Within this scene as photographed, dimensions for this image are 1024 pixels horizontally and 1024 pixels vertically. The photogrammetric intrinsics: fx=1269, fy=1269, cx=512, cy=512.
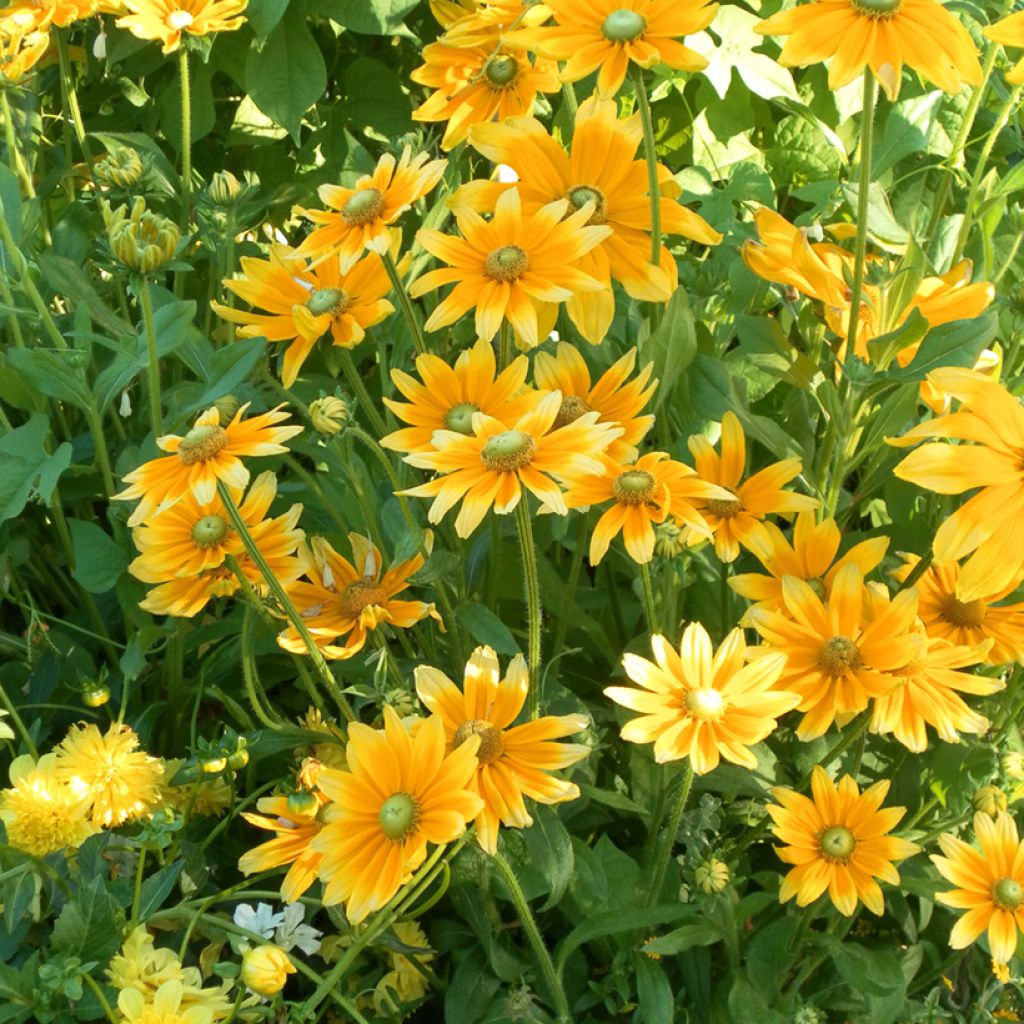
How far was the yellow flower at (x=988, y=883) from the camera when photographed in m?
0.92

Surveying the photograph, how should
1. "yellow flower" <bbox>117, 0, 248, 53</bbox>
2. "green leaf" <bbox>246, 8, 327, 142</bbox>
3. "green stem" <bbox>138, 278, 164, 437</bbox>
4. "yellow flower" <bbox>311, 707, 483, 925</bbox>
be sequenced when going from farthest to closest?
"green leaf" <bbox>246, 8, 327, 142</bbox> → "yellow flower" <bbox>117, 0, 248, 53</bbox> → "green stem" <bbox>138, 278, 164, 437</bbox> → "yellow flower" <bbox>311, 707, 483, 925</bbox>

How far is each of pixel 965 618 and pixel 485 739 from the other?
0.42m

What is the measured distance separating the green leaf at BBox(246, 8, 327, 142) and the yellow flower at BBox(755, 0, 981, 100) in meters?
0.87

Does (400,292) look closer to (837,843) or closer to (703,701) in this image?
(703,701)

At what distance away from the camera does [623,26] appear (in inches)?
35.0

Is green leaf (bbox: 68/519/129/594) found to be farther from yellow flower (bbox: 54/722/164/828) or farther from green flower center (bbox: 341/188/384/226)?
green flower center (bbox: 341/188/384/226)

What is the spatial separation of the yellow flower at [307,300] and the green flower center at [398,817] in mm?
396

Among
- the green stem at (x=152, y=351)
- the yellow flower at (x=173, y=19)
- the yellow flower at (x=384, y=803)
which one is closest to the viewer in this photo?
the yellow flower at (x=384, y=803)

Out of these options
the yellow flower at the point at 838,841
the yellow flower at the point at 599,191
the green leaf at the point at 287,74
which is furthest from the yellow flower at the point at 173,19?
the yellow flower at the point at 838,841

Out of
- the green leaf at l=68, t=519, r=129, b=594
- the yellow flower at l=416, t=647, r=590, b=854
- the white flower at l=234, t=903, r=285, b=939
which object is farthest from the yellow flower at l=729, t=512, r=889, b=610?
the green leaf at l=68, t=519, r=129, b=594

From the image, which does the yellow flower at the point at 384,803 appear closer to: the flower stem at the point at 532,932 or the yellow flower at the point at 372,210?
the flower stem at the point at 532,932

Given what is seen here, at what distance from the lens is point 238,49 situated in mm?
1700

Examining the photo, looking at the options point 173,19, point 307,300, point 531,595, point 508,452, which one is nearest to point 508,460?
point 508,452

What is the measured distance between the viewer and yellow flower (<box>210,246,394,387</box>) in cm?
100
